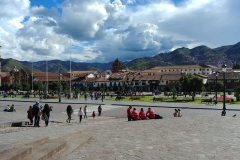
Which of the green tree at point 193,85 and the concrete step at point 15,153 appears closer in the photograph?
the concrete step at point 15,153

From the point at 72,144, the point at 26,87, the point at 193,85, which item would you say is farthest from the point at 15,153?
the point at 26,87

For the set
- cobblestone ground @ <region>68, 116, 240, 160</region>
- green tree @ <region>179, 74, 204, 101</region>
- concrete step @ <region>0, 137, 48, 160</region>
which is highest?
green tree @ <region>179, 74, 204, 101</region>

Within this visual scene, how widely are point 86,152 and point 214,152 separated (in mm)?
3657

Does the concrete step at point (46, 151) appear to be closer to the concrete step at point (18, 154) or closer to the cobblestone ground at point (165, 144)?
the concrete step at point (18, 154)

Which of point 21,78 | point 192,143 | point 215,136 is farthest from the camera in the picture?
point 21,78

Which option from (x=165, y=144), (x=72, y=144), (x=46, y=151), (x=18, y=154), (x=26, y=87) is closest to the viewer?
(x=18, y=154)

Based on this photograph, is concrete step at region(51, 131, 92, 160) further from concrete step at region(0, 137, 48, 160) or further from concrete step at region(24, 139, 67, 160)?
concrete step at region(0, 137, 48, 160)

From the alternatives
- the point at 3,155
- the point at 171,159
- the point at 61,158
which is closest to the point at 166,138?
the point at 171,159

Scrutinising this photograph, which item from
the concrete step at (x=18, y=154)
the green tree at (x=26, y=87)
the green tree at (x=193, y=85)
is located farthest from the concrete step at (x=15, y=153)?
the green tree at (x=26, y=87)

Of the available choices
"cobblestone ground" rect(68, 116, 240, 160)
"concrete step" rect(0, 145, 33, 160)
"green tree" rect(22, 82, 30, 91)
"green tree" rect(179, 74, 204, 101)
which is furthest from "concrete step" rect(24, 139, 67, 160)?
"green tree" rect(22, 82, 30, 91)

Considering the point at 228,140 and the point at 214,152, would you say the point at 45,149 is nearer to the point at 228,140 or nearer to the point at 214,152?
the point at 214,152

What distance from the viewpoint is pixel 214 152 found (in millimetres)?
8250

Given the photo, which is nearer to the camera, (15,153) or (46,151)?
(15,153)

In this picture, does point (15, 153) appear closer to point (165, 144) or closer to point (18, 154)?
point (18, 154)
